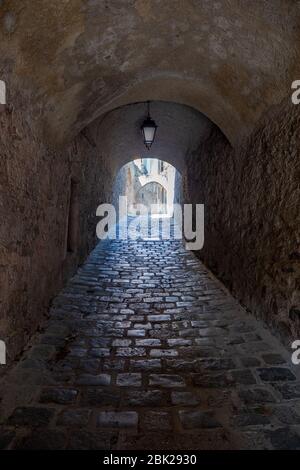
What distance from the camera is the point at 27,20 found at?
6.52 ft

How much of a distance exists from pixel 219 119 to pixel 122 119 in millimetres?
2679

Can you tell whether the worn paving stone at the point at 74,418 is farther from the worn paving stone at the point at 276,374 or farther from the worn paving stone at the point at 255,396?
the worn paving stone at the point at 276,374

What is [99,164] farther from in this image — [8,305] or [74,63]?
[8,305]

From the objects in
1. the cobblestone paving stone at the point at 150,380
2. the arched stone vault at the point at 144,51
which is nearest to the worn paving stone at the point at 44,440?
the cobblestone paving stone at the point at 150,380

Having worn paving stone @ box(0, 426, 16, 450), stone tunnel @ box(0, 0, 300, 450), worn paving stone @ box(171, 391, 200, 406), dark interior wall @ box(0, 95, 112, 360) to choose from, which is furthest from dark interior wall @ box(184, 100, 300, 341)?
dark interior wall @ box(0, 95, 112, 360)

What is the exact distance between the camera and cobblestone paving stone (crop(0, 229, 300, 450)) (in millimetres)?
1849

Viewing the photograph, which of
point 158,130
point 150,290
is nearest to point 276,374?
point 150,290

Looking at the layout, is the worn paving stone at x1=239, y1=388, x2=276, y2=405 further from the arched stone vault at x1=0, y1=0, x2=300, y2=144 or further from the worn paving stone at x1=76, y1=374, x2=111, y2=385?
the arched stone vault at x1=0, y1=0, x2=300, y2=144

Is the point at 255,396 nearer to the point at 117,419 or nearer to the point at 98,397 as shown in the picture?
the point at 117,419

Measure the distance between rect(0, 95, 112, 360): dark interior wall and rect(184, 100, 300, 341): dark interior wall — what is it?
2.46 m

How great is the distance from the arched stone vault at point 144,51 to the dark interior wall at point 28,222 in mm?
362

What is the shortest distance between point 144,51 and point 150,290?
10.8 feet

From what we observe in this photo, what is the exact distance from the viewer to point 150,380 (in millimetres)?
2477

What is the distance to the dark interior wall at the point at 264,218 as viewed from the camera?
277 centimetres
